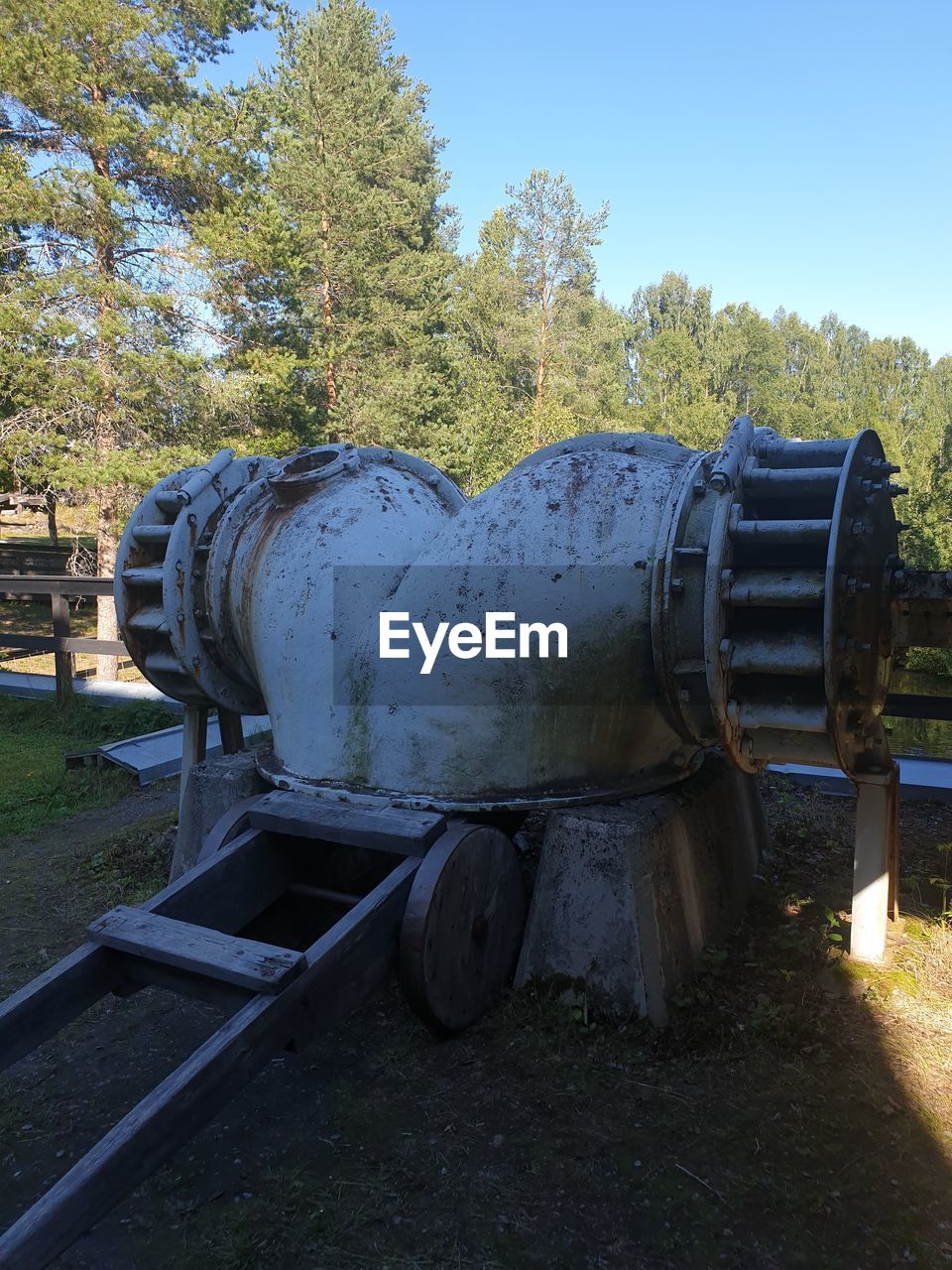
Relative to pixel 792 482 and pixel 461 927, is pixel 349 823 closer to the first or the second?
pixel 461 927

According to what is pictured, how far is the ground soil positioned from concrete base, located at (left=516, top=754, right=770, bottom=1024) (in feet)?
0.30

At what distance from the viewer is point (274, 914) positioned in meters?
3.31

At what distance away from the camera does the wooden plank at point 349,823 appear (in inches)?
112

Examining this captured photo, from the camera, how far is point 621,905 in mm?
2902

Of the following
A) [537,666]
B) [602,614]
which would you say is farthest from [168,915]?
[602,614]

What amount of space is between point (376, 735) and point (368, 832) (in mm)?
386

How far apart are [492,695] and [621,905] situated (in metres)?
0.80

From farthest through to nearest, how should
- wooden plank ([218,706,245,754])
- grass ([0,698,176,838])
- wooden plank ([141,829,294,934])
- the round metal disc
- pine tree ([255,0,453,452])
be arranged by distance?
1. pine tree ([255,0,453,452])
2. grass ([0,698,176,838])
3. wooden plank ([218,706,245,754])
4. wooden plank ([141,829,294,934])
5. the round metal disc

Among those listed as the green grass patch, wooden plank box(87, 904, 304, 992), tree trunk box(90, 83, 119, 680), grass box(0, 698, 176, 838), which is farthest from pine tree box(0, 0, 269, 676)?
wooden plank box(87, 904, 304, 992)

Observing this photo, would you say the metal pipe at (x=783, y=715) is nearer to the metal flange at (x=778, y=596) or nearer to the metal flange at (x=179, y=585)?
the metal flange at (x=778, y=596)

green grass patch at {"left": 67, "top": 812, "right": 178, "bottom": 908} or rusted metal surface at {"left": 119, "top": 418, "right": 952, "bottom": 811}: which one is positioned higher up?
rusted metal surface at {"left": 119, "top": 418, "right": 952, "bottom": 811}

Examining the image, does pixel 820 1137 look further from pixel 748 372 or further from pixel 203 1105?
pixel 748 372

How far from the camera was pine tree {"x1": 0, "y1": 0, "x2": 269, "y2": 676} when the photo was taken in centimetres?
1030

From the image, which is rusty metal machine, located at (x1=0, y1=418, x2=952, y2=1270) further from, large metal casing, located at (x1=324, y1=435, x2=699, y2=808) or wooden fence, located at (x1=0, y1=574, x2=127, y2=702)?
wooden fence, located at (x1=0, y1=574, x2=127, y2=702)
